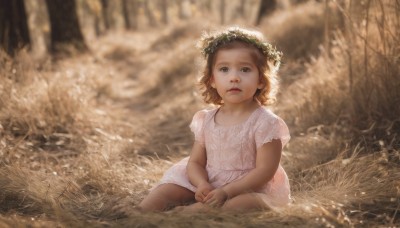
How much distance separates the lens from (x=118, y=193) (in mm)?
3098

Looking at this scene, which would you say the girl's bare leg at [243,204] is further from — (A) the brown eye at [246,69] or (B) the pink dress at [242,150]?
(A) the brown eye at [246,69]

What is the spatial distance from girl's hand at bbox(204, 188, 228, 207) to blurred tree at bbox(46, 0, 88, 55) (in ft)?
24.4

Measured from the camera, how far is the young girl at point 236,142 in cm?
259

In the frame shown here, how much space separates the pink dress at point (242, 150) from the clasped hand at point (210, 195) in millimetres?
157

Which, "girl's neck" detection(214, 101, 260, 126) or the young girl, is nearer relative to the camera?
the young girl

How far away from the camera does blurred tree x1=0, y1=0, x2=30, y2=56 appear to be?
23.2 ft

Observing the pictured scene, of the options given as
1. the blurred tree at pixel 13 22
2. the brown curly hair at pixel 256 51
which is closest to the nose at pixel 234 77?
the brown curly hair at pixel 256 51

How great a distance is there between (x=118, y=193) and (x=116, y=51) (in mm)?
11712

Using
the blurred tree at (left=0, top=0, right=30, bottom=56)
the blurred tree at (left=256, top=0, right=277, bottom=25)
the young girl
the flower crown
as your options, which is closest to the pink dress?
the young girl

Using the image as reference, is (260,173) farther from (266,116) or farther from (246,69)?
(246,69)

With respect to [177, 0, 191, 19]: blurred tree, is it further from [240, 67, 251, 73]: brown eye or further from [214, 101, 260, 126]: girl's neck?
[240, 67, 251, 73]: brown eye

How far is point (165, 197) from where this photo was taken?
2.73 m

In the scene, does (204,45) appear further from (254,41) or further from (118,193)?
(118,193)

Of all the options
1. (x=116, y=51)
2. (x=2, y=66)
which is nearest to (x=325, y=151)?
(x=2, y=66)
